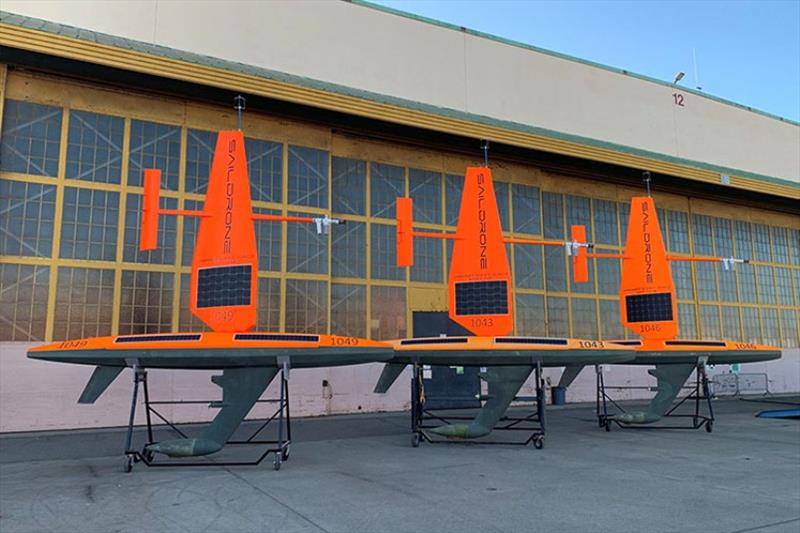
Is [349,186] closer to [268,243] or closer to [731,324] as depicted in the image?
[268,243]

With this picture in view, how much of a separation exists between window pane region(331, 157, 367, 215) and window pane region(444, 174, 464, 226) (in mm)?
2687

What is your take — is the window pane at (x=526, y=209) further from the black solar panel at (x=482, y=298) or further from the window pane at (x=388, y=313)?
the black solar panel at (x=482, y=298)

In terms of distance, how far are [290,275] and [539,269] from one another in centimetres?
841

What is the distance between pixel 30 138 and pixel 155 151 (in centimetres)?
262

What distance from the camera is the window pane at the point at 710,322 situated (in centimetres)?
2234

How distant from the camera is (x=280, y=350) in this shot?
26.5 feet

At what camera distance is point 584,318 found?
19.9m

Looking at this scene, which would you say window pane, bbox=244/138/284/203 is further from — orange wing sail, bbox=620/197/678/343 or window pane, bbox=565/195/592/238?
window pane, bbox=565/195/592/238

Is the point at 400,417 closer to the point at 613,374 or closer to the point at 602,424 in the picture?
the point at 602,424

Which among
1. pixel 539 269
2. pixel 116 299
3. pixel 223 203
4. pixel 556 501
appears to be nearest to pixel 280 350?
pixel 223 203

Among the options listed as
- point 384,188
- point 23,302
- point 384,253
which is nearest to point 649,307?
point 384,253

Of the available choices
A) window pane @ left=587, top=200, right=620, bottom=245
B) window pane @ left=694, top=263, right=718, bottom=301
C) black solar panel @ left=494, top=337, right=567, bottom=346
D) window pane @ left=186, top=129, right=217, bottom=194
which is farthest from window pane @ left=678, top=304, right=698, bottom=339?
window pane @ left=186, top=129, right=217, bottom=194

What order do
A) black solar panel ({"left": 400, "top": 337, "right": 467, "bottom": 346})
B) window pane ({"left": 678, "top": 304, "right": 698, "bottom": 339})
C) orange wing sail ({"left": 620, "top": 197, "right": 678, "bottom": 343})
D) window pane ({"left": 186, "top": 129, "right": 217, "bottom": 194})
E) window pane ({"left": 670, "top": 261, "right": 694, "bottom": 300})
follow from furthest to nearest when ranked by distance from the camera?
window pane ({"left": 670, "top": 261, "right": 694, "bottom": 300}) < window pane ({"left": 678, "top": 304, "right": 698, "bottom": 339}) < window pane ({"left": 186, "top": 129, "right": 217, "bottom": 194}) < orange wing sail ({"left": 620, "top": 197, "right": 678, "bottom": 343}) < black solar panel ({"left": 400, "top": 337, "right": 467, "bottom": 346})

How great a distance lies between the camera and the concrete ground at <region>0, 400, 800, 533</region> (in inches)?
209
